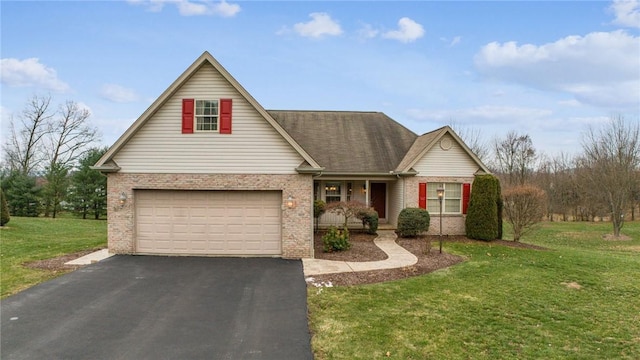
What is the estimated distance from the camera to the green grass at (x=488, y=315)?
546cm

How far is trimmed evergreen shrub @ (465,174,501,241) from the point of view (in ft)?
49.4

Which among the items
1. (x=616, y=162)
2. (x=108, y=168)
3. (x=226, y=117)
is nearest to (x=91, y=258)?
(x=108, y=168)

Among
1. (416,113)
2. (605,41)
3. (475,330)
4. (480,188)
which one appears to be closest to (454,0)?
(605,41)

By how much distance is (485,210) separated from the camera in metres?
15.2

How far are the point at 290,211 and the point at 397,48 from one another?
11.9 meters

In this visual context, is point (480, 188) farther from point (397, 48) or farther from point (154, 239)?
point (154, 239)

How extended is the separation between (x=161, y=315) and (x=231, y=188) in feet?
16.9

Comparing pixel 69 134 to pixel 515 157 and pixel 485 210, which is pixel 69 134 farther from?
pixel 515 157

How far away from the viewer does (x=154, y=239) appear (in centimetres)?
1166

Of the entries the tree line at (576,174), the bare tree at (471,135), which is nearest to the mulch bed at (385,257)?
the tree line at (576,174)

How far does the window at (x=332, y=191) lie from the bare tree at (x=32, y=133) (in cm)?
3659

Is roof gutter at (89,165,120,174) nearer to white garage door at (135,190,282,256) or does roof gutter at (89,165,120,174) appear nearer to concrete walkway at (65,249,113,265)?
white garage door at (135,190,282,256)

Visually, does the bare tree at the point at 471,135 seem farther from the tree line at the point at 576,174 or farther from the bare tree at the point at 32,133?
the bare tree at the point at 32,133

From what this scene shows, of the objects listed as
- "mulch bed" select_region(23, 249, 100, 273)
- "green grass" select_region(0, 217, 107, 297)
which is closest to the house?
"mulch bed" select_region(23, 249, 100, 273)
